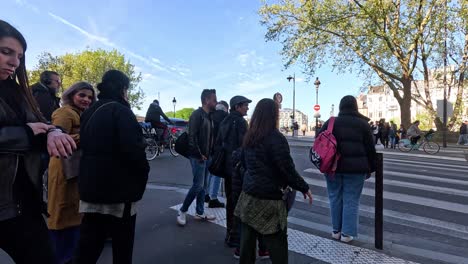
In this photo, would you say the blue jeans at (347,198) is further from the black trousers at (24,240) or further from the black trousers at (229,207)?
the black trousers at (24,240)

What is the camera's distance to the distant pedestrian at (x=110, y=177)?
2480 millimetres

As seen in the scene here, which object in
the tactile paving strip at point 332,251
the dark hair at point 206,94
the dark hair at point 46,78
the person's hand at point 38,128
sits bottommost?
the tactile paving strip at point 332,251

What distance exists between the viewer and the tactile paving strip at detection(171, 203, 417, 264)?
375cm

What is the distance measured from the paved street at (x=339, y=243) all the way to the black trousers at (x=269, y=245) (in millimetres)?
761

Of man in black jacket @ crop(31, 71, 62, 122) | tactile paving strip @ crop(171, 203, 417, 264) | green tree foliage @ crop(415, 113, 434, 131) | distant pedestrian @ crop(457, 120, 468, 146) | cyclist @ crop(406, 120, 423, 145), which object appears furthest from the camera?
green tree foliage @ crop(415, 113, 434, 131)

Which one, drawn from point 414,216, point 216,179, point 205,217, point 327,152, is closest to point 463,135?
point 414,216

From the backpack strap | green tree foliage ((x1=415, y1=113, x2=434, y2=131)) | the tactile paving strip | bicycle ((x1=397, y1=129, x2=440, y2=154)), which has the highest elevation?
green tree foliage ((x1=415, y1=113, x2=434, y2=131))

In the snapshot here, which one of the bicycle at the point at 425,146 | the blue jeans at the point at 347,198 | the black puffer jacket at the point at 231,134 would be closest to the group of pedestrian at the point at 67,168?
the black puffer jacket at the point at 231,134

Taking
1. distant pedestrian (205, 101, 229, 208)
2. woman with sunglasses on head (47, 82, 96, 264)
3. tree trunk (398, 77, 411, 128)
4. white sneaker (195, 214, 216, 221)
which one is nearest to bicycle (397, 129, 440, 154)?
tree trunk (398, 77, 411, 128)

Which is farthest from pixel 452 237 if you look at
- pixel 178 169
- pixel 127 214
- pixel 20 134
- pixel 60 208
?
pixel 178 169

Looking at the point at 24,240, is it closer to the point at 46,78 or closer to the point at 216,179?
the point at 46,78

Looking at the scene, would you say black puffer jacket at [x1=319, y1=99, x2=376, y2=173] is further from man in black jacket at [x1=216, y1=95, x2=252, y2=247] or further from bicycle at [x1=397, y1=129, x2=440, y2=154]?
bicycle at [x1=397, y1=129, x2=440, y2=154]

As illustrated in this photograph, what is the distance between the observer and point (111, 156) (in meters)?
2.50

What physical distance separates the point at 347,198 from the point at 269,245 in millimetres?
1821
